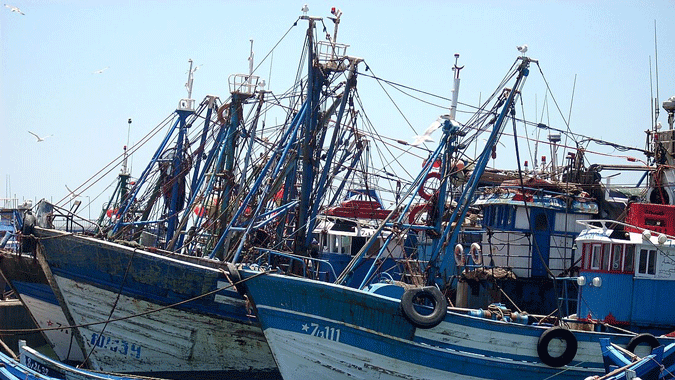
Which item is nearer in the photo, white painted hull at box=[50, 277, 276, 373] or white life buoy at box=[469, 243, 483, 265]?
white painted hull at box=[50, 277, 276, 373]

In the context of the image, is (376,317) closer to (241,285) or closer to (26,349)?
(241,285)

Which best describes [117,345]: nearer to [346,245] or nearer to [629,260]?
[346,245]

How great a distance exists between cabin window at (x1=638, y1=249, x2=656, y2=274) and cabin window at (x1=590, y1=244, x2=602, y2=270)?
0.79 meters

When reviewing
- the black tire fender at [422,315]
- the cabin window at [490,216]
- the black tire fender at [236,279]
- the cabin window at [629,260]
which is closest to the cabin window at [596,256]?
the cabin window at [629,260]

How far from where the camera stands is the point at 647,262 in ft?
60.6

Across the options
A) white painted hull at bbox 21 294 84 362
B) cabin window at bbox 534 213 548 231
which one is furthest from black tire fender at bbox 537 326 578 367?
white painted hull at bbox 21 294 84 362

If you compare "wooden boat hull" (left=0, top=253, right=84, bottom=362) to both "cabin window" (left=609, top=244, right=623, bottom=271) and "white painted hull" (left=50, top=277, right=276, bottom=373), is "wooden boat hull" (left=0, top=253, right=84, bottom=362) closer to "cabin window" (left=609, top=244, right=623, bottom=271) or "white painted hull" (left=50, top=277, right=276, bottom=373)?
"white painted hull" (left=50, top=277, right=276, bottom=373)

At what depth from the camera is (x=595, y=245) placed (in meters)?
18.9

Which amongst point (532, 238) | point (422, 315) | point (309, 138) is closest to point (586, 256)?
point (532, 238)

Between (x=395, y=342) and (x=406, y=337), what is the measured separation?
9.4 inches

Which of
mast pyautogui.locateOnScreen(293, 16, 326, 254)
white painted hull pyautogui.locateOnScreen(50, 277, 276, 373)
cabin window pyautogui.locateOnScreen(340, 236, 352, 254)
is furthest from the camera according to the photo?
cabin window pyautogui.locateOnScreen(340, 236, 352, 254)

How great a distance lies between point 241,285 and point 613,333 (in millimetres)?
7428

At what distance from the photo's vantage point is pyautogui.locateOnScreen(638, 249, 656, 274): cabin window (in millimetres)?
18469

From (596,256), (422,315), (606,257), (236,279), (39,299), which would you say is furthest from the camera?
(39,299)
